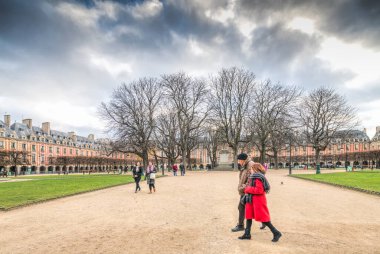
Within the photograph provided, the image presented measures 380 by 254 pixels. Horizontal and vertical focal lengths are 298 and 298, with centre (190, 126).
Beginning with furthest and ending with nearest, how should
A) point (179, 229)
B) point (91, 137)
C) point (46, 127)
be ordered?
point (91, 137) → point (46, 127) → point (179, 229)

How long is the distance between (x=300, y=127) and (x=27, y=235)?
54737mm

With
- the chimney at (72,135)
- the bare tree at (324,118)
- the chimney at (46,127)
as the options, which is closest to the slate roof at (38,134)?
the chimney at (72,135)

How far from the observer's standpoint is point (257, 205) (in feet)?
23.2

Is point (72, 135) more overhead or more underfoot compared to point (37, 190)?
more overhead

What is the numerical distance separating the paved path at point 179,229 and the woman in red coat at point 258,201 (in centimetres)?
39

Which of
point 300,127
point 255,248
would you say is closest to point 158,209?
point 255,248

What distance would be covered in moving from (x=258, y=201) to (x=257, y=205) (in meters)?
0.10

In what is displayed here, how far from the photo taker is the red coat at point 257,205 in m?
6.97

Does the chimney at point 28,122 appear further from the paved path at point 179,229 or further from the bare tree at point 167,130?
the paved path at point 179,229

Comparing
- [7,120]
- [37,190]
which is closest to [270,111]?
[37,190]

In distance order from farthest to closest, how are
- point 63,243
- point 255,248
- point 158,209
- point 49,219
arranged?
point 158,209 → point 49,219 → point 63,243 → point 255,248

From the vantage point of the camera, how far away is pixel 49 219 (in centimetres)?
1051

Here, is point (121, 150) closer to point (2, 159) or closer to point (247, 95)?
point (247, 95)

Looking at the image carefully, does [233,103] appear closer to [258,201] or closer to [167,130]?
[167,130]
